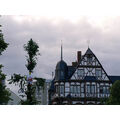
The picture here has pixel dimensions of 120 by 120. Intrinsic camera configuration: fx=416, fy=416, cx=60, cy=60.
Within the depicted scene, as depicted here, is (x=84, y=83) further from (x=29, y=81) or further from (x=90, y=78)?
(x=29, y=81)

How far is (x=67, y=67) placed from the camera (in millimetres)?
29672

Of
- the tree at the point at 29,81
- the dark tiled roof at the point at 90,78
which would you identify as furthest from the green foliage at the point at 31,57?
the dark tiled roof at the point at 90,78

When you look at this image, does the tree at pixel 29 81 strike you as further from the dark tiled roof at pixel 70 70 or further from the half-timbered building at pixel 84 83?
the dark tiled roof at pixel 70 70

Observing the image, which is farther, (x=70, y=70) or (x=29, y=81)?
(x=70, y=70)

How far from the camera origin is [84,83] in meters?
28.7

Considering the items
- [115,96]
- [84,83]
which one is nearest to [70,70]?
[84,83]

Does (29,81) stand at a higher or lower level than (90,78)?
lower

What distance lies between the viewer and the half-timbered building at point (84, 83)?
92.3 ft

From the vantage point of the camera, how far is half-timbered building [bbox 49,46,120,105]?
28.1 metres

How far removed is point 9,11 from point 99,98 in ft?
58.0

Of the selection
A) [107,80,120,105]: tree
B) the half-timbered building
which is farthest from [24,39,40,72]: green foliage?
the half-timbered building

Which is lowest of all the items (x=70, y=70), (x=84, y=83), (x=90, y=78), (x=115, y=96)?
(x=115, y=96)

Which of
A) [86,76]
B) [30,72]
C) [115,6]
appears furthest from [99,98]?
[115,6]
